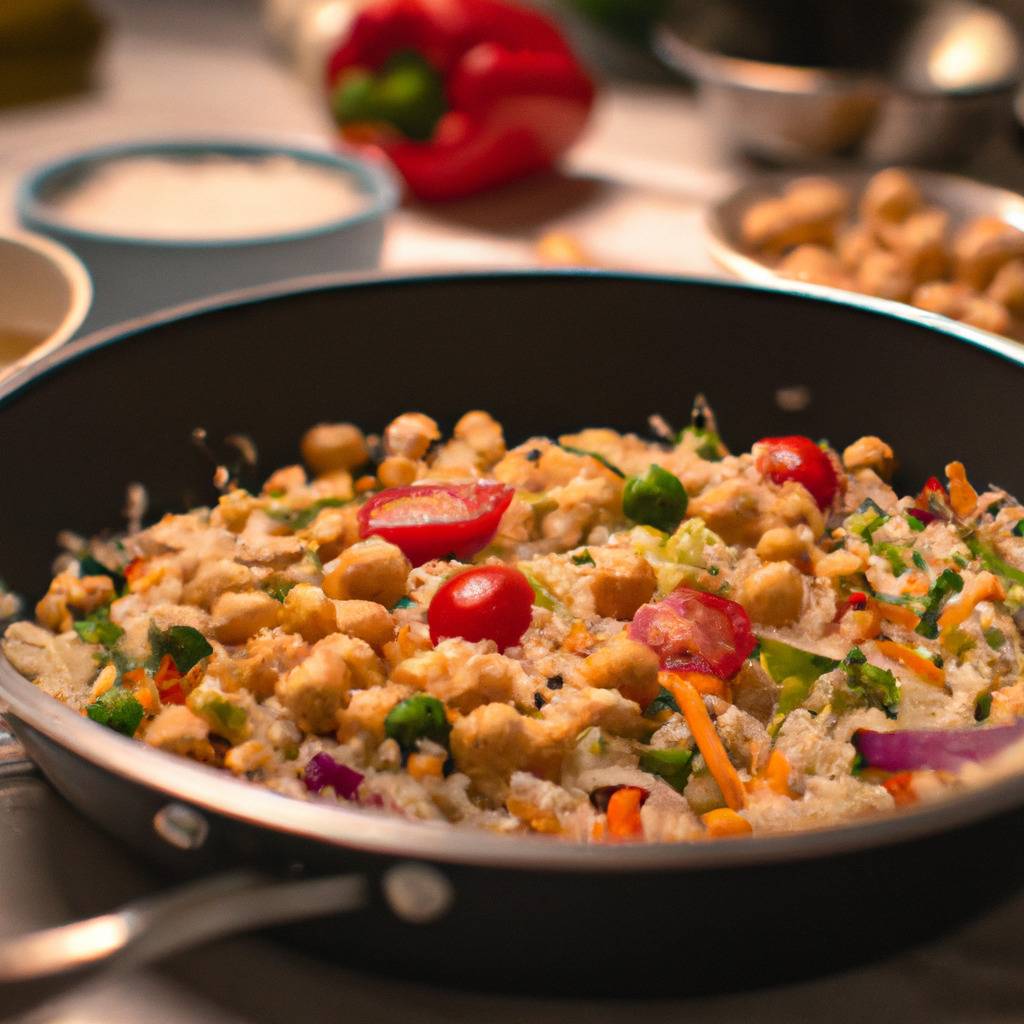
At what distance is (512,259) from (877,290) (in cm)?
55

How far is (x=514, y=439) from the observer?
3.41 ft

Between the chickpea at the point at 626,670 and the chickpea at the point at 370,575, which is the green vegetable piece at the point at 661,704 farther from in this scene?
the chickpea at the point at 370,575

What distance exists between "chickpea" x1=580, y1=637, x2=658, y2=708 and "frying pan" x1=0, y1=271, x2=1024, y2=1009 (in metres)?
0.19

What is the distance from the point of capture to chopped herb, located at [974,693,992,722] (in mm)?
734

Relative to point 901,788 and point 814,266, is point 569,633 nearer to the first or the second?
point 901,788

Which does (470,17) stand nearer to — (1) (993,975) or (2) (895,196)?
(2) (895,196)

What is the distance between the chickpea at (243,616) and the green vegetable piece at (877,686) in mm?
345

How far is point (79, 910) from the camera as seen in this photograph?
627 mm

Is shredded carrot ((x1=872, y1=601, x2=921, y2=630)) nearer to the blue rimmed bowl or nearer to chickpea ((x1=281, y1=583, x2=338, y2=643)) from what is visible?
chickpea ((x1=281, y1=583, x2=338, y2=643))

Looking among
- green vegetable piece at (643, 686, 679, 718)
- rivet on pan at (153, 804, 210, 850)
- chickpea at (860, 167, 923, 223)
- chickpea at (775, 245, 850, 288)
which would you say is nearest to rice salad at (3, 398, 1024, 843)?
green vegetable piece at (643, 686, 679, 718)

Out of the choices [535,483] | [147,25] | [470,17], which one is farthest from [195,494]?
[147,25]

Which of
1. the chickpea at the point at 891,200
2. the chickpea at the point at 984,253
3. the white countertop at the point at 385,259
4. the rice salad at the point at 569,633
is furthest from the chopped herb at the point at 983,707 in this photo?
the chickpea at the point at 891,200

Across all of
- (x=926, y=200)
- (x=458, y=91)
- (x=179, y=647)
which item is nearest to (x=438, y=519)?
(x=179, y=647)

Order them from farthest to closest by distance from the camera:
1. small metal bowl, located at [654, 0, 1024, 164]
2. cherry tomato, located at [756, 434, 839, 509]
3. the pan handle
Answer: small metal bowl, located at [654, 0, 1024, 164] → cherry tomato, located at [756, 434, 839, 509] → the pan handle
